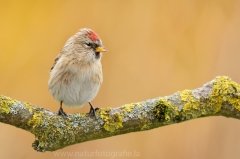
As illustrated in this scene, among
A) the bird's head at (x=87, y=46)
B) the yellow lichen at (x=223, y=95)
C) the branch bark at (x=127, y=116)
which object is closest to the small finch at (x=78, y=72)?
the bird's head at (x=87, y=46)

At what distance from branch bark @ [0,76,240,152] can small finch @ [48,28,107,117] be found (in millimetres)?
445

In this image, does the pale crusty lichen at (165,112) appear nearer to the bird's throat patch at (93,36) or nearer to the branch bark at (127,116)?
the branch bark at (127,116)

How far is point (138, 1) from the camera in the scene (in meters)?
4.63

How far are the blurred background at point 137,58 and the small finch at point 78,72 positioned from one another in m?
0.96

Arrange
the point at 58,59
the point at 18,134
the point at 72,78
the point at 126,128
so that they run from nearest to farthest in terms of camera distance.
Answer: the point at 126,128 → the point at 72,78 → the point at 58,59 → the point at 18,134

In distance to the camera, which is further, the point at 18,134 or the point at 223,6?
the point at 223,6


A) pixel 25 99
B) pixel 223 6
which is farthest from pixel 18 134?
pixel 223 6

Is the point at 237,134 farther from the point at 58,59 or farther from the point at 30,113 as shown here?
the point at 30,113

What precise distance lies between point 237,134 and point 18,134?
217 centimetres

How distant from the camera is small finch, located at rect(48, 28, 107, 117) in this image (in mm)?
3096

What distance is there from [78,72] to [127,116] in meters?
0.66

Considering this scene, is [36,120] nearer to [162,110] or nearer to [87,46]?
[162,110]

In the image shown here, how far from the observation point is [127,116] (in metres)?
2.62

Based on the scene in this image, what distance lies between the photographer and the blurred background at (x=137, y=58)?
13.7 feet
